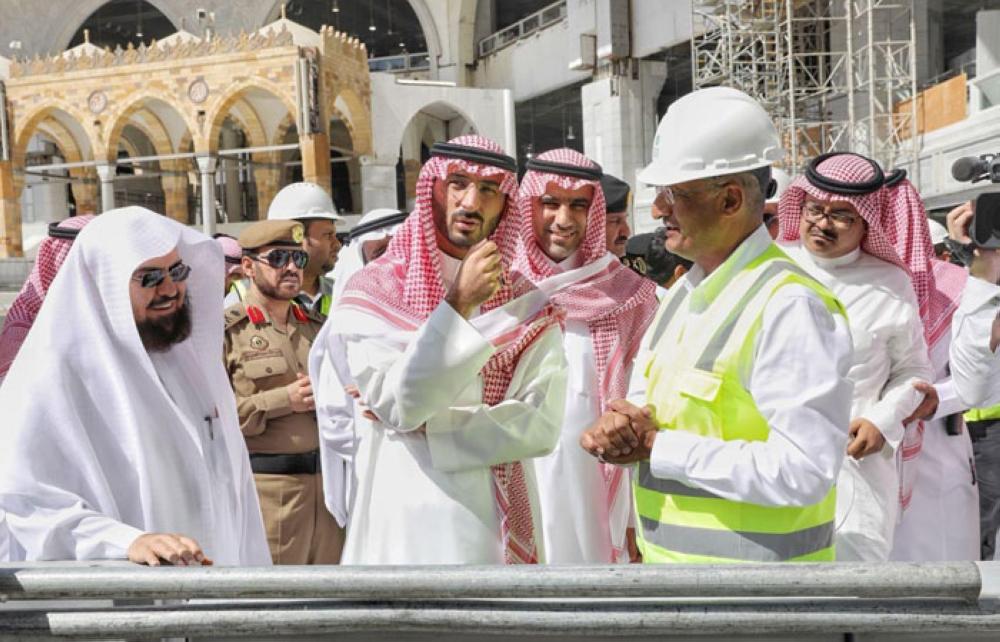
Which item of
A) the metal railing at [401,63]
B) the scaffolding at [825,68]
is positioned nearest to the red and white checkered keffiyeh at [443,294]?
the scaffolding at [825,68]

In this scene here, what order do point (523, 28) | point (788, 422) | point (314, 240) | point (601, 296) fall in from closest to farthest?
1. point (788, 422)
2. point (601, 296)
3. point (314, 240)
4. point (523, 28)

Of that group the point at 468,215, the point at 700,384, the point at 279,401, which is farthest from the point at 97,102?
the point at 700,384

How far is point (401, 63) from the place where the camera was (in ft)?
93.2

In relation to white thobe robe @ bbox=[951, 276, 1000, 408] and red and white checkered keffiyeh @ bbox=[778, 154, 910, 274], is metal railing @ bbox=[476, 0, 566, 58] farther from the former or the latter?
white thobe robe @ bbox=[951, 276, 1000, 408]

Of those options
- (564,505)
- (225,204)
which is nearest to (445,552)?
(564,505)

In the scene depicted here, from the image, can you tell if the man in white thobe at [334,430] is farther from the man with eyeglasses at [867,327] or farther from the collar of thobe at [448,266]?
the man with eyeglasses at [867,327]

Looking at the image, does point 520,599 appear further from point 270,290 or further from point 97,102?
point 97,102

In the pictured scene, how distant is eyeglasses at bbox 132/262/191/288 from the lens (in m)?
2.32

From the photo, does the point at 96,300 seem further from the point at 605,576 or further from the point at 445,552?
the point at 605,576

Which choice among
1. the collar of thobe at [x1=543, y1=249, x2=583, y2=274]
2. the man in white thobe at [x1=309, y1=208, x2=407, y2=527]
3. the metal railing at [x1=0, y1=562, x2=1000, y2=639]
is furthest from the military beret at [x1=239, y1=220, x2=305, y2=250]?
the metal railing at [x1=0, y1=562, x2=1000, y2=639]

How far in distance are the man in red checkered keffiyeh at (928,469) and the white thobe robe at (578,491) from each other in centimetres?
95

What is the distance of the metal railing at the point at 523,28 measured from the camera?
24.0 meters

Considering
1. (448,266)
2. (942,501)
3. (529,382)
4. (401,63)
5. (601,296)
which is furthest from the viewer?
(401,63)

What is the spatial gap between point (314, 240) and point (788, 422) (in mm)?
3662
